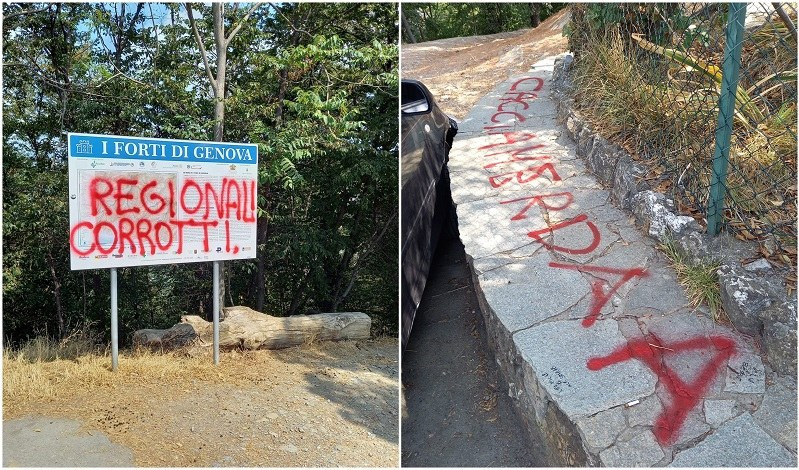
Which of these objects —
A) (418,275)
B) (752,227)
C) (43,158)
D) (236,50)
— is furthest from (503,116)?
(43,158)

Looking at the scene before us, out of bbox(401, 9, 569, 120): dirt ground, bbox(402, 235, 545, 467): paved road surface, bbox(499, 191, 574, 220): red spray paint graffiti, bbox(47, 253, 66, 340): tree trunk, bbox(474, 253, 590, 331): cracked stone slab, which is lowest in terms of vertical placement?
bbox(47, 253, 66, 340): tree trunk

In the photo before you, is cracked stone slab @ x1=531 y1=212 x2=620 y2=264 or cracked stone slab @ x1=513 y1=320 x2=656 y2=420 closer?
cracked stone slab @ x1=513 y1=320 x2=656 y2=420

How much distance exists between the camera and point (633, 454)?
2.34m

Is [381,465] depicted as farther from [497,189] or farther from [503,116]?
[503,116]

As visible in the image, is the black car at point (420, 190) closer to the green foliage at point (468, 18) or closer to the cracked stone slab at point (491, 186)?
the cracked stone slab at point (491, 186)

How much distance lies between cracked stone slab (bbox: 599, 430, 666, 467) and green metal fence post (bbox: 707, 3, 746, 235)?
4.42 feet

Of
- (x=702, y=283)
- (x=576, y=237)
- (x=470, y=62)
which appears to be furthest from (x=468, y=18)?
(x=702, y=283)

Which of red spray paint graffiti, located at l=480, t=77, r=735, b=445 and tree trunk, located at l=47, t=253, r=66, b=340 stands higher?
red spray paint graffiti, located at l=480, t=77, r=735, b=445

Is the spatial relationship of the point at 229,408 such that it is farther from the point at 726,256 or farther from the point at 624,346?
the point at 726,256

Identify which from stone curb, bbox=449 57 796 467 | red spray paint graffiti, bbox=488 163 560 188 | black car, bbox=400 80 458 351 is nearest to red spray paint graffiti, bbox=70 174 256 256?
black car, bbox=400 80 458 351

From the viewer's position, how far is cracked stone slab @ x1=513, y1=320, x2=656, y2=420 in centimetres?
257

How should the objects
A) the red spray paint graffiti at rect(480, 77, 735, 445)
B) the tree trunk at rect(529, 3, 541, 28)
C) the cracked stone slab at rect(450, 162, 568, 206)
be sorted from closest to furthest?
the red spray paint graffiti at rect(480, 77, 735, 445) < the cracked stone slab at rect(450, 162, 568, 206) < the tree trunk at rect(529, 3, 541, 28)

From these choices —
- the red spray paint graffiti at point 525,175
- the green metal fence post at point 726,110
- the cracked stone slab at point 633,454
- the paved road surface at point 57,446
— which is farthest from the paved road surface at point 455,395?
the paved road surface at point 57,446

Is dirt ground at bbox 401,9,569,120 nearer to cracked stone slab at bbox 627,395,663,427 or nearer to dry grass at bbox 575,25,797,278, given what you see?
dry grass at bbox 575,25,797,278
